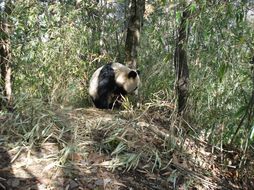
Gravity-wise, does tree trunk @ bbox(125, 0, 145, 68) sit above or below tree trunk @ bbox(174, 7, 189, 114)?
above

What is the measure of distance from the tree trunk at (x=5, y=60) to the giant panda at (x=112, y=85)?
1.19m

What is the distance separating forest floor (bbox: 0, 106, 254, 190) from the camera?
3008 millimetres

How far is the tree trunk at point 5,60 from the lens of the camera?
4.18 metres

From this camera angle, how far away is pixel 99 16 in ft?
21.5

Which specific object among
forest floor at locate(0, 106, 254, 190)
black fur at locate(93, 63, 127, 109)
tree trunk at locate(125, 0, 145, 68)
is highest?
tree trunk at locate(125, 0, 145, 68)

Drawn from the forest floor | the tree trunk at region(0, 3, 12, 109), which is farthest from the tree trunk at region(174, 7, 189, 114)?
the tree trunk at region(0, 3, 12, 109)

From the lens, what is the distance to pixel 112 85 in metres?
5.14

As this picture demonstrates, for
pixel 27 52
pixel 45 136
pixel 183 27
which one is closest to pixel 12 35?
pixel 27 52

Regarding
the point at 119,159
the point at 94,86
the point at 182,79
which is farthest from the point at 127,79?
the point at 119,159

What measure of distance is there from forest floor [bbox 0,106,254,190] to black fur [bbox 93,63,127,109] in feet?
3.03

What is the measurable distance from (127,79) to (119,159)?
1840mm

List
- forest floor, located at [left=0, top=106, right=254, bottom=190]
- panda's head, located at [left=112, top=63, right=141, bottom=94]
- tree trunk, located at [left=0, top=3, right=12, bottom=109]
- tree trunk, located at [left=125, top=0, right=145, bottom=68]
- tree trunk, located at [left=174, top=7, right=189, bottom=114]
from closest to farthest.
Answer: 1. forest floor, located at [left=0, top=106, right=254, bottom=190]
2. tree trunk, located at [left=174, top=7, right=189, bottom=114]
3. tree trunk, located at [left=0, top=3, right=12, bottom=109]
4. panda's head, located at [left=112, top=63, right=141, bottom=94]
5. tree trunk, located at [left=125, top=0, right=145, bottom=68]

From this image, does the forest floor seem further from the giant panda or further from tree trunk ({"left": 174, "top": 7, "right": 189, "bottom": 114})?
the giant panda

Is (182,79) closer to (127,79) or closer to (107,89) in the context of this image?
(127,79)
